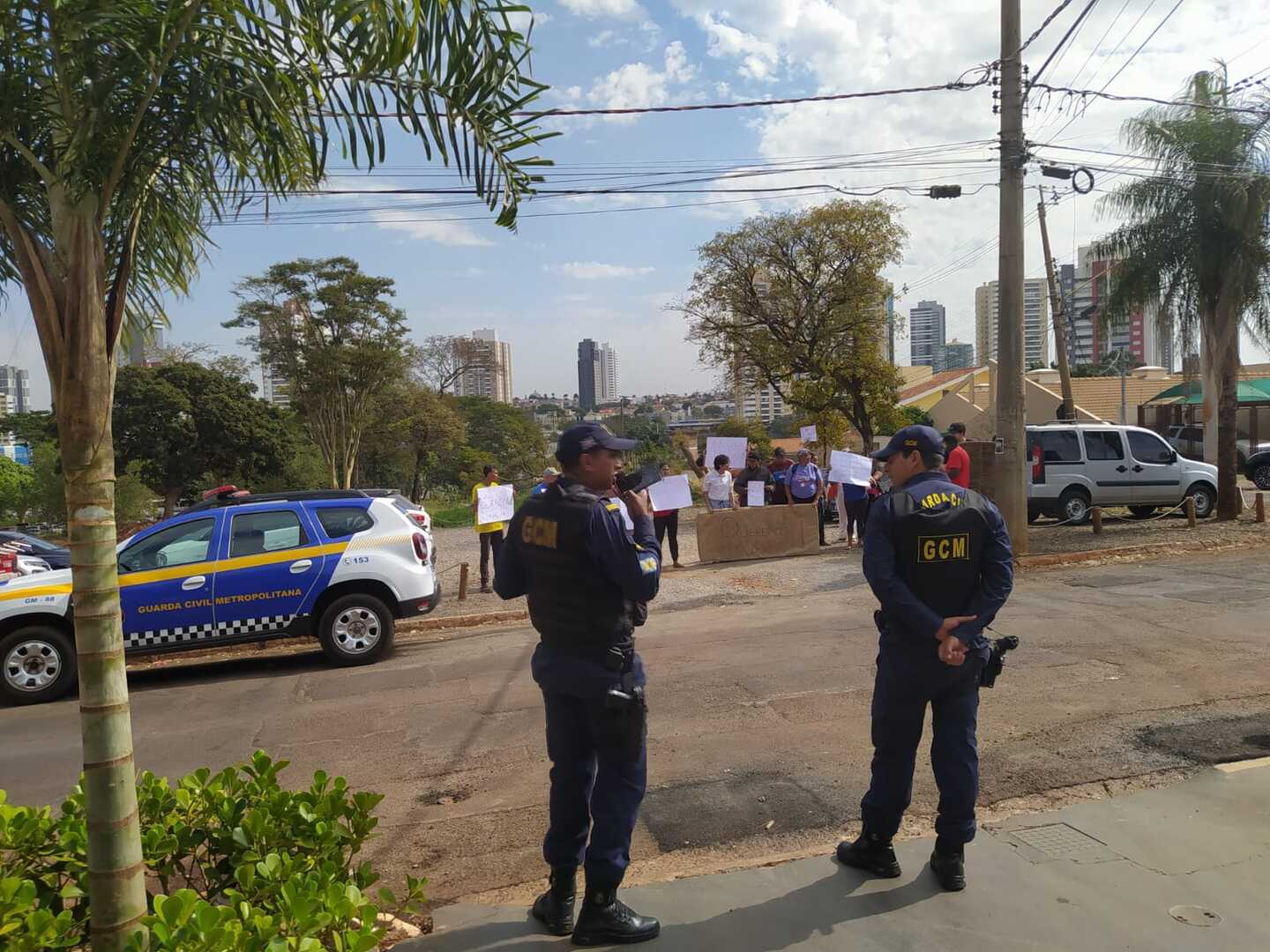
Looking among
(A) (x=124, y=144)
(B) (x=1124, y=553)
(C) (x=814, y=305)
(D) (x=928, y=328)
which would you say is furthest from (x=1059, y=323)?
(D) (x=928, y=328)

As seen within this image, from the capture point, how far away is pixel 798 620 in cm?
973

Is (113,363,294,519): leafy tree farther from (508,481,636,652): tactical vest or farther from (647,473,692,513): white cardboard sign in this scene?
(508,481,636,652): tactical vest

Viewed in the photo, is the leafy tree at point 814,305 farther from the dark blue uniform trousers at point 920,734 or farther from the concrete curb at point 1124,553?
the dark blue uniform trousers at point 920,734

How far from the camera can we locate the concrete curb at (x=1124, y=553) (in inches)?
515

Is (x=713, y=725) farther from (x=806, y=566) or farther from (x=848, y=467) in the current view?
(x=848, y=467)

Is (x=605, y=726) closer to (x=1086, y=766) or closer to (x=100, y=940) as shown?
(x=100, y=940)

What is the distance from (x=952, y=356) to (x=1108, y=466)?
265 feet

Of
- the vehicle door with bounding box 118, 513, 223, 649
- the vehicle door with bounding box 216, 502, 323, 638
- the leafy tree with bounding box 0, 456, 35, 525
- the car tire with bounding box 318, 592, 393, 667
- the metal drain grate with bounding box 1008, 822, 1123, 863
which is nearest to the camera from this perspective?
A: the metal drain grate with bounding box 1008, 822, 1123, 863

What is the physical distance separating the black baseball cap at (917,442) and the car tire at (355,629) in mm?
6311

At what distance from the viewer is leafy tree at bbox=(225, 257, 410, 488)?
3425cm

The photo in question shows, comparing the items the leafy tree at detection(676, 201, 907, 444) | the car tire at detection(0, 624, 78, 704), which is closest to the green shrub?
the car tire at detection(0, 624, 78, 704)

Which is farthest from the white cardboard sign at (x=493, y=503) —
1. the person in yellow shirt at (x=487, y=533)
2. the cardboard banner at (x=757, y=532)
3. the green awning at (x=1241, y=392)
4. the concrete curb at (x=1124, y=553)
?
the green awning at (x=1241, y=392)

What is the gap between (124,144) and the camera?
8.50 feet

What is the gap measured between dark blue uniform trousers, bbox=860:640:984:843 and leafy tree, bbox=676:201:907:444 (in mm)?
22217
